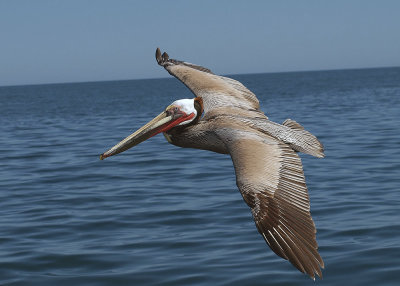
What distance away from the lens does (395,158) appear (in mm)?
17047

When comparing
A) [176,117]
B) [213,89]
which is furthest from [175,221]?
[176,117]

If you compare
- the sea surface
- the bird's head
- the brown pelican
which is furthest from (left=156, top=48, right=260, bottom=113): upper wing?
the sea surface

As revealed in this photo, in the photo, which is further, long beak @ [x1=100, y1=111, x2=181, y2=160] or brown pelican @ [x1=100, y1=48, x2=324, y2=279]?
long beak @ [x1=100, y1=111, x2=181, y2=160]

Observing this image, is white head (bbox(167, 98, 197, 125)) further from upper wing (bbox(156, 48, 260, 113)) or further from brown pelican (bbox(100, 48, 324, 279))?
upper wing (bbox(156, 48, 260, 113))

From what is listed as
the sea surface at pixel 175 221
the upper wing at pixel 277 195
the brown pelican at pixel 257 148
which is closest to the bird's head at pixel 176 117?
the brown pelican at pixel 257 148

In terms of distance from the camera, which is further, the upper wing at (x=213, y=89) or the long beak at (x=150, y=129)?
the upper wing at (x=213, y=89)

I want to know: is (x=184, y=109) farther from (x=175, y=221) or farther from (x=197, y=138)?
(x=175, y=221)

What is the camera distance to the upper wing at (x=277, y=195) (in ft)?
17.9

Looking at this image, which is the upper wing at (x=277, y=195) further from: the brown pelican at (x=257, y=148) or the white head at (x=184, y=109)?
the white head at (x=184, y=109)

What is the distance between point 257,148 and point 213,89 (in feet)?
11.2

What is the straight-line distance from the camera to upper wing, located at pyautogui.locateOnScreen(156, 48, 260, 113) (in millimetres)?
9594

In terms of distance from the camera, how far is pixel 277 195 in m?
6.10

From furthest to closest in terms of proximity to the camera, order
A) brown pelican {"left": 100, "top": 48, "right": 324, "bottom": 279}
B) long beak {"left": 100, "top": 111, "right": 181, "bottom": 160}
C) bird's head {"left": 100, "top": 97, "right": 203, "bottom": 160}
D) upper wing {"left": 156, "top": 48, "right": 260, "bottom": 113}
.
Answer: upper wing {"left": 156, "top": 48, "right": 260, "bottom": 113}
bird's head {"left": 100, "top": 97, "right": 203, "bottom": 160}
long beak {"left": 100, "top": 111, "right": 181, "bottom": 160}
brown pelican {"left": 100, "top": 48, "right": 324, "bottom": 279}

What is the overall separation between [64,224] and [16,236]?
1051 millimetres
